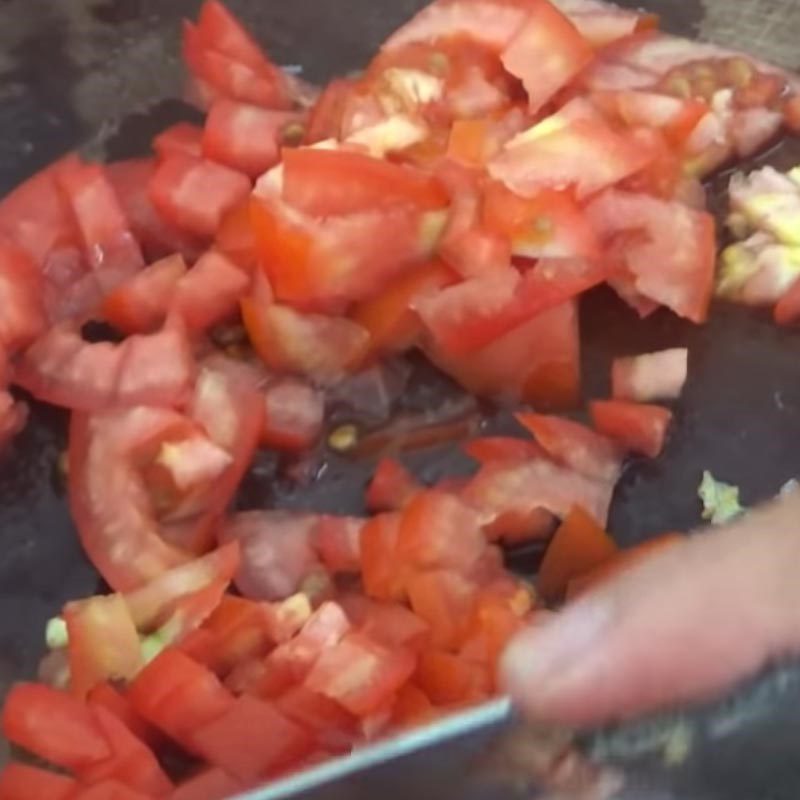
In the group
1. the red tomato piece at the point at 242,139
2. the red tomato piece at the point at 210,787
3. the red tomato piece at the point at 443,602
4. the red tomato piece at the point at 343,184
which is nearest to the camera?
the red tomato piece at the point at 210,787

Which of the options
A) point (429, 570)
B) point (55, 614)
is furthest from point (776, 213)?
point (55, 614)

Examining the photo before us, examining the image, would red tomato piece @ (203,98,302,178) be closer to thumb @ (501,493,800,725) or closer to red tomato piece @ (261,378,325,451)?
red tomato piece @ (261,378,325,451)

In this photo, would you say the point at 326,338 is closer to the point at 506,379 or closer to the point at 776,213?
the point at 506,379

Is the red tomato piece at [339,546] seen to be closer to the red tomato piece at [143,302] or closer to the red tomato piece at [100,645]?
the red tomato piece at [100,645]

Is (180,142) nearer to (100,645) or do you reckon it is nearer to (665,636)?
(100,645)

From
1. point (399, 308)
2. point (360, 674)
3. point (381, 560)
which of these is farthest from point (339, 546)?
point (399, 308)

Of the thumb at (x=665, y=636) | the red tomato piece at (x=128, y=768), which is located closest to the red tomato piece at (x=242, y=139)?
the red tomato piece at (x=128, y=768)
